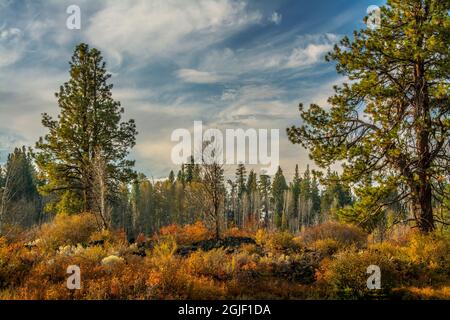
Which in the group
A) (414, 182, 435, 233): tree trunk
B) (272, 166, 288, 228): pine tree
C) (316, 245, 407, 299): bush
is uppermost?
(272, 166, 288, 228): pine tree

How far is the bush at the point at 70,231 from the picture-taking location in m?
16.8

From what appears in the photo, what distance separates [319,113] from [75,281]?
10.4 metres

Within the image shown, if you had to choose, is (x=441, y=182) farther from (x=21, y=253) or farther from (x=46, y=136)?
(x=46, y=136)

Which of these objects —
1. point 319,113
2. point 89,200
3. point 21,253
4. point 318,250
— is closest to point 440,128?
point 319,113

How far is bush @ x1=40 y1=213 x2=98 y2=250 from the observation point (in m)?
Answer: 16.8

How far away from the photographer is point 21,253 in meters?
10.6

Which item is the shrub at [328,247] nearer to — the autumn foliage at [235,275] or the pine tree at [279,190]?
the autumn foliage at [235,275]

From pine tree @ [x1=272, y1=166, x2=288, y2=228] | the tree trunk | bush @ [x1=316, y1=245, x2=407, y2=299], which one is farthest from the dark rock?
pine tree @ [x1=272, y1=166, x2=288, y2=228]

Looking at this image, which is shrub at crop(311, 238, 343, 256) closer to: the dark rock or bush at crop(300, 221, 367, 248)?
the dark rock

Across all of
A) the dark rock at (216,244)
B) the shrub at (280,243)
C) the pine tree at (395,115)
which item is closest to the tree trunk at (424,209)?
the pine tree at (395,115)

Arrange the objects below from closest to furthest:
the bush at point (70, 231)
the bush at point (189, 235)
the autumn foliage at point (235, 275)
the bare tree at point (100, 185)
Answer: the autumn foliage at point (235, 275) < the bush at point (70, 231) < the bush at point (189, 235) < the bare tree at point (100, 185)

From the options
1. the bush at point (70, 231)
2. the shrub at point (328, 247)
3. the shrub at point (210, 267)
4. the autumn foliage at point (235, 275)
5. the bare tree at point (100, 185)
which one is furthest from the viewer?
the bare tree at point (100, 185)

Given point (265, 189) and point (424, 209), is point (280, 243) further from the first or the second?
point (265, 189)

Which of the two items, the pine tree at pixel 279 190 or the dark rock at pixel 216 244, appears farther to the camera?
the pine tree at pixel 279 190
